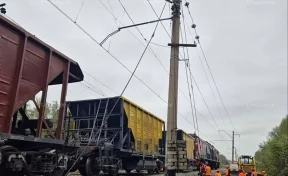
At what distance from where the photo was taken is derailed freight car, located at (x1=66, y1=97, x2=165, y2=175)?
11211mm

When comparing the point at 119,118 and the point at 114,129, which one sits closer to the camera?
the point at 114,129

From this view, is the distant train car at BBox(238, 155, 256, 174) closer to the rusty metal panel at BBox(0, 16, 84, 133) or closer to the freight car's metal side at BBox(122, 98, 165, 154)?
the freight car's metal side at BBox(122, 98, 165, 154)

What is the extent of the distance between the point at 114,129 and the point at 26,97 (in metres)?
5.92

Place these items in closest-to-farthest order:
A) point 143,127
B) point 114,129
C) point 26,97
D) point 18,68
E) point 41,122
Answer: point 18,68 → point 26,97 → point 41,122 → point 114,129 → point 143,127

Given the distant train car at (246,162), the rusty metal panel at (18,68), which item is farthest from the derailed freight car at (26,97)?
the distant train car at (246,162)

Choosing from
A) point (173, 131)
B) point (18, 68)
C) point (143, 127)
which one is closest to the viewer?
point (18, 68)

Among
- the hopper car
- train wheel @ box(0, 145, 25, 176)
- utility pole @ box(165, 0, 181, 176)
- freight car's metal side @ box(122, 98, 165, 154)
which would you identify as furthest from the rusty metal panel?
freight car's metal side @ box(122, 98, 165, 154)

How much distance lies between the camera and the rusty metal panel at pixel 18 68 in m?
6.49

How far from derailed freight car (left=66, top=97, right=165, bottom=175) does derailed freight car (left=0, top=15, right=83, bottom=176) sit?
8.58 feet

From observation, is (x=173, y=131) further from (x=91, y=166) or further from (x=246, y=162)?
(x=246, y=162)

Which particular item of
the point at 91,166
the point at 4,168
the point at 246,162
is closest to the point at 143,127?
the point at 91,166

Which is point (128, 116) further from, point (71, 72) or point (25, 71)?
point (25, 71)

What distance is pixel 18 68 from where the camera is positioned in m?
6.88

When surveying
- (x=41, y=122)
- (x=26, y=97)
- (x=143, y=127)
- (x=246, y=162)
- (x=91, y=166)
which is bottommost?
(x=91, y=166)
